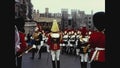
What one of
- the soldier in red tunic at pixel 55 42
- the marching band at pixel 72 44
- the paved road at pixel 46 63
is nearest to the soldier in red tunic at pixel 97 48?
the marching band at pixel 72 44

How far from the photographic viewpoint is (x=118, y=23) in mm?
2881

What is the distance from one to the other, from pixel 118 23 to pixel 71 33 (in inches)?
1185

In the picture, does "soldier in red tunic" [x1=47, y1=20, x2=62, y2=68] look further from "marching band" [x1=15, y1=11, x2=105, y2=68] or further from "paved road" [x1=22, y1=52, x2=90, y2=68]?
"paved road" [x1=22, y1=52, x2=90, y2=68]

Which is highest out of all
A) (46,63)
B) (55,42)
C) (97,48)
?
(97,48)

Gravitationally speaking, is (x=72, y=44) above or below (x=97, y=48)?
below

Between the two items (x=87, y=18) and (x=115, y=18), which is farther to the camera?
(x=87, y=18)

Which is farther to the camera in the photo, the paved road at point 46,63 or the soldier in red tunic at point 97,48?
the paved road at point 46,63

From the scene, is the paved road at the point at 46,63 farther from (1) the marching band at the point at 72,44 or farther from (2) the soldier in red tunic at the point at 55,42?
(2) the soldier in red tunic at the point at 55,42

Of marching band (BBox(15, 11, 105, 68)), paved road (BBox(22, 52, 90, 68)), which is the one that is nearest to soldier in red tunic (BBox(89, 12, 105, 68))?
marching band (BBox(15, 11, 105, 68))

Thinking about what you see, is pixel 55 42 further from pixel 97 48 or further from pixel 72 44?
pixel 72 44

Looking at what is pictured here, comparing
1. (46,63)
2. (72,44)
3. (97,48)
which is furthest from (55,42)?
(72,44)

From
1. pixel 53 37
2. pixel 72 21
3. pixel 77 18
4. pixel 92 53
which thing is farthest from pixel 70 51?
pixel 77 18

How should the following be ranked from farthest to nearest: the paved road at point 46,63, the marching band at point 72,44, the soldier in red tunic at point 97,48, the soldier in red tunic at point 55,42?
the paved road at point 46,63 → the soldier in red tunic at point 55,42 → the marching band at point 72,44 → the soldier in red tunic at point 97,48

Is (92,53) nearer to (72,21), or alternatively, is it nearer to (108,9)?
(108,9)
